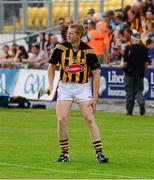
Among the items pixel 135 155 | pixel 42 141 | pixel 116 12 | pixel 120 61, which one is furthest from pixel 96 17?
pixel 135 155

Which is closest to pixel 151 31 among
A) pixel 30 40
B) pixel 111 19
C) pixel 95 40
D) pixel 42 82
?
pixel 95 40

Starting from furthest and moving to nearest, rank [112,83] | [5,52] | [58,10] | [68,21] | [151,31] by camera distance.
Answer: [58,10] < [5,52] < [68,21] < [151,31] < [112,83]

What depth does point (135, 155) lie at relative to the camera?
1505 cm

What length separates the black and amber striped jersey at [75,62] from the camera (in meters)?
13.9

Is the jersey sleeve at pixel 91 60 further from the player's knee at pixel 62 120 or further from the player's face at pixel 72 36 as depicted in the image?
the player's knee at pixel 62 120

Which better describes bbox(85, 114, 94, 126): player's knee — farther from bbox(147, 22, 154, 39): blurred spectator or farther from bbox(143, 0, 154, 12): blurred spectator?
bbox(143, 0, 154, 12): blurred spectator

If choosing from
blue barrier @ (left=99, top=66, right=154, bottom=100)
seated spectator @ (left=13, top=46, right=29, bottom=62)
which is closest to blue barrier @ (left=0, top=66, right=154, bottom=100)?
blue barrier @ (left=99, top=66, right=154, bottom=100)

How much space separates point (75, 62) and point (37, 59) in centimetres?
1828

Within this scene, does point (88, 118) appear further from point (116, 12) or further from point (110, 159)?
point (116, 12)

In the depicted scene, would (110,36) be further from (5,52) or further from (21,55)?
(5,52)

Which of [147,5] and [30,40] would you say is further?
[30,40]

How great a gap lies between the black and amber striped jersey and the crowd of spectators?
47.3 feet

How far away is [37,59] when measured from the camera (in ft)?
105

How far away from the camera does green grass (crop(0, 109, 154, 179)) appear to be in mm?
12578
